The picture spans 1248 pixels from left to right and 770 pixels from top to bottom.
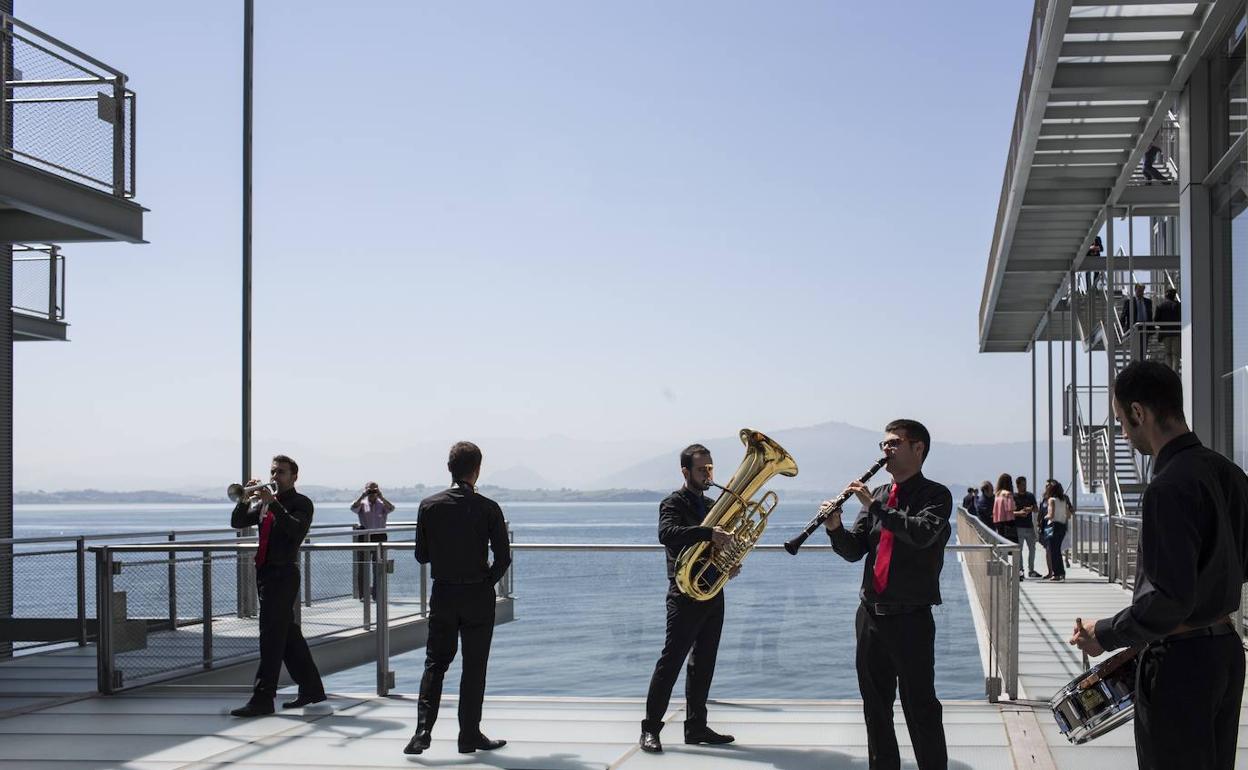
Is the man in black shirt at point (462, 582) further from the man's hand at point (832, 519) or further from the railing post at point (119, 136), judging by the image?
the railing post at point (119, 136)

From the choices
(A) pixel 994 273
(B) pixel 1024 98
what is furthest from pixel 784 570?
(A) pixel 994 273

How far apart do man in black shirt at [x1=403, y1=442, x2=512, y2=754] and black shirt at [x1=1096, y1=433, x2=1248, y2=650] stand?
435 cm

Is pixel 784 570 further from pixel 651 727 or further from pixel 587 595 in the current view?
pixel 651 727

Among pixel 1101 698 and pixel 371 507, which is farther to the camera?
pixel 371 507

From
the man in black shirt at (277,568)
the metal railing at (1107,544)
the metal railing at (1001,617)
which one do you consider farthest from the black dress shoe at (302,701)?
the metal railing at (1107,544)

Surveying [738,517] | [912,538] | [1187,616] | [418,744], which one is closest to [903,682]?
[912,538]

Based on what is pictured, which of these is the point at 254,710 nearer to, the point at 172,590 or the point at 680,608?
the point at 172,590

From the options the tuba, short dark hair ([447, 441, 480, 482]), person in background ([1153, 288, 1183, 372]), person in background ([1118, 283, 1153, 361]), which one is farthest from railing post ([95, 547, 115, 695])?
person in background ([1153, 288, 1183, 372])

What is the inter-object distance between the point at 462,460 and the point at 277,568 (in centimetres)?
215

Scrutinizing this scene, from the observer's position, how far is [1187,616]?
400cm

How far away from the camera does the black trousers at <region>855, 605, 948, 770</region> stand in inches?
242

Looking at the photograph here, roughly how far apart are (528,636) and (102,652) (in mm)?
3219

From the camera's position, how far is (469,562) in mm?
7875

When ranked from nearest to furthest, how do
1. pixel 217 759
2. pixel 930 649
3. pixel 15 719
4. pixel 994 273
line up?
pixel 930 649
pixel 217 759
pixel 15 719
pixel 994 273
